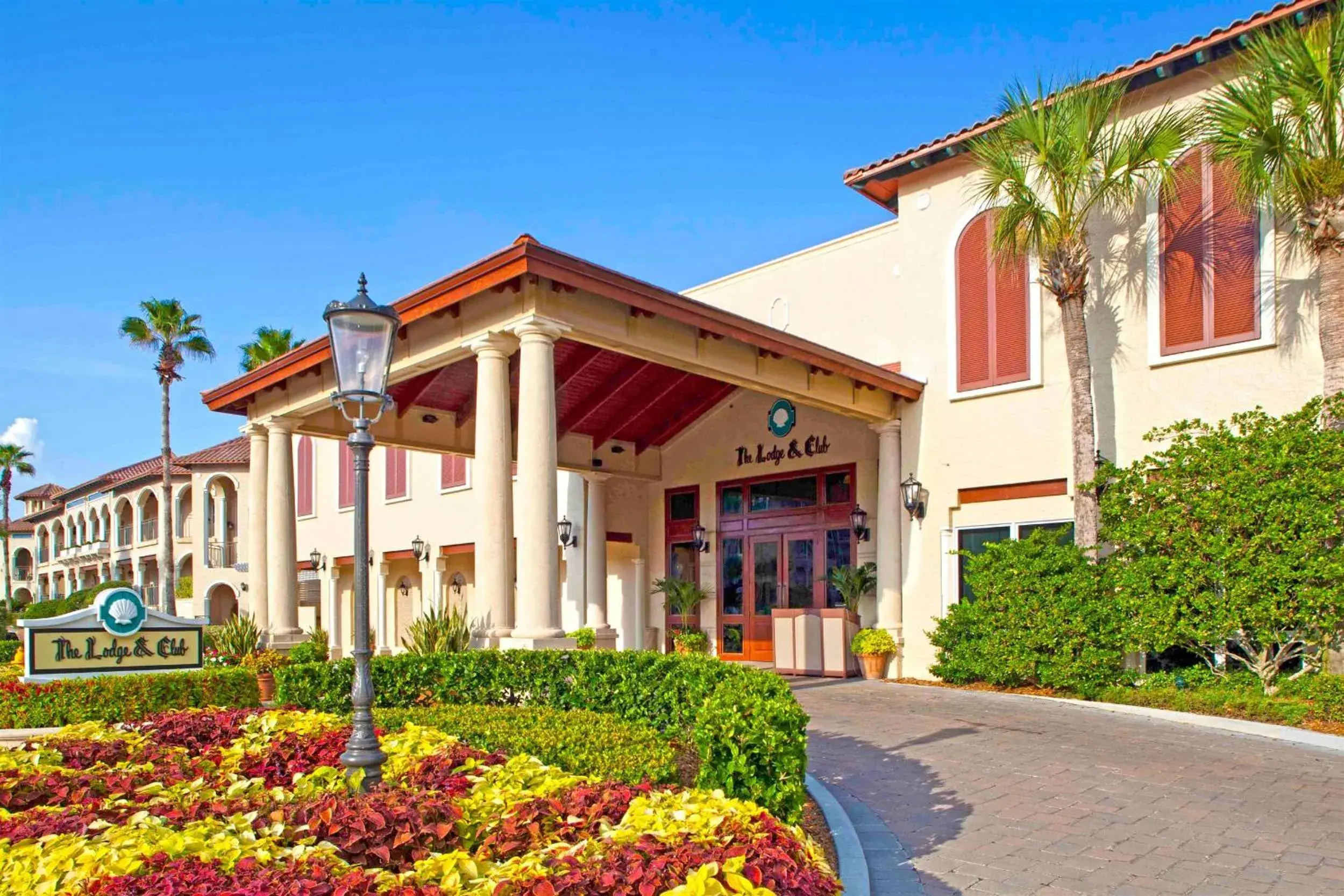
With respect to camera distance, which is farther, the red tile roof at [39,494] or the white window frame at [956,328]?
the red tile roof at [39,494]

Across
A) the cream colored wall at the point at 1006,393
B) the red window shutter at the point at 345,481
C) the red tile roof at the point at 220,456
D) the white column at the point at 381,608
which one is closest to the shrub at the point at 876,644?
the cream colored wall at the point at 1006,393

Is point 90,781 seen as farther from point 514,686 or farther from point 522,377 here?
point 522,377

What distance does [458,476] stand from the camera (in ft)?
80.3

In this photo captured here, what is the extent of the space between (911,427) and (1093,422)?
120 inches

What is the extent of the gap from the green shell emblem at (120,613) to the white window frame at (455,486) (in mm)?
12056

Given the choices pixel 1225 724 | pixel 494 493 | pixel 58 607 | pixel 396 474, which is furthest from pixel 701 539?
pixel 58 607

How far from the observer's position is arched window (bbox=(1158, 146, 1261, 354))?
12.5 meters

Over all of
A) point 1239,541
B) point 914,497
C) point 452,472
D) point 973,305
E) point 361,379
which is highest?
point 973,305

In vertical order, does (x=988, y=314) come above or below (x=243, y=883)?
above

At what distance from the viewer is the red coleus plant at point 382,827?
13.1 feet

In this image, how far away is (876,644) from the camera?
50.9ft

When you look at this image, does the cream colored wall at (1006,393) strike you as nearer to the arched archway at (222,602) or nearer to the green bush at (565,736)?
the green bush at (565,736)

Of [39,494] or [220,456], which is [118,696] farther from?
[39,494]

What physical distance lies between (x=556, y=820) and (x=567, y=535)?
55.8ft
